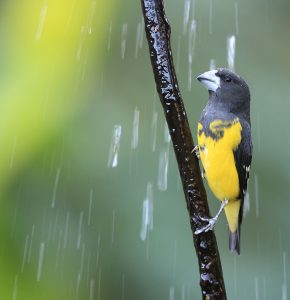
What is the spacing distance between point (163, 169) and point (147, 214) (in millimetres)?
414

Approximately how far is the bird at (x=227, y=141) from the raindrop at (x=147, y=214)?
→ 2141mm

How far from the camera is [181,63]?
17.6 ft

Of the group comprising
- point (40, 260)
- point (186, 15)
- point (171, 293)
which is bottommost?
point (171, 293)

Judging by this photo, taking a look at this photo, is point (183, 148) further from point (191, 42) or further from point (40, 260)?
point (191, 42)

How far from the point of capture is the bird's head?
2631mm

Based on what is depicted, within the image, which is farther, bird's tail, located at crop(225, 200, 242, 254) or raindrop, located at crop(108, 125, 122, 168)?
raindrop, located at crop(108, 125, 122, 168)

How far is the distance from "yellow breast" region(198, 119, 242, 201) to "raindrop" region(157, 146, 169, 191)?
7.53 ft

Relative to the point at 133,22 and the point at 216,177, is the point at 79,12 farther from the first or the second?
the point at 216,177

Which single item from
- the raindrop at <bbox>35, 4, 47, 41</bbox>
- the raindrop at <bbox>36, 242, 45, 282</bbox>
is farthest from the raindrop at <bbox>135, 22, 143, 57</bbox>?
the raindrop at <bbox>36, 242, 45, 282</bbox>

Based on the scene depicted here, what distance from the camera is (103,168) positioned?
5203 millimetres

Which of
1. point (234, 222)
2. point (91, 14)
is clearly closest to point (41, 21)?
point (91, 14)

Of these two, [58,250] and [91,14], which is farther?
[91,14]

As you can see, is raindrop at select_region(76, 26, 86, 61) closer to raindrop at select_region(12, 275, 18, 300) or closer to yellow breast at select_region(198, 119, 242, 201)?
raindrop at select_region(12, 275, 18, 300)

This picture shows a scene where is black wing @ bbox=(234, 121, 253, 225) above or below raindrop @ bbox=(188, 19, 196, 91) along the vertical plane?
below
